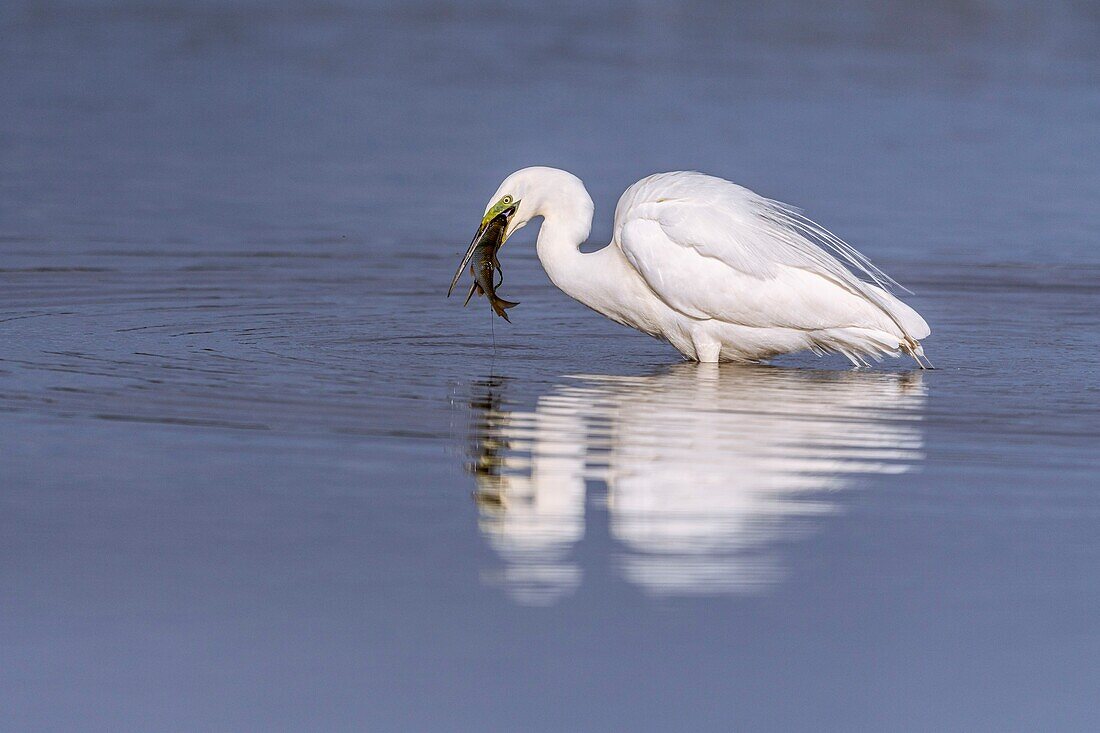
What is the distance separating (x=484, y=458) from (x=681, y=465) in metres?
0.72

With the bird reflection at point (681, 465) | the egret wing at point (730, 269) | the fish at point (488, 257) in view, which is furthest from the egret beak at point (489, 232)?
the bird reflection at point (681, 465)

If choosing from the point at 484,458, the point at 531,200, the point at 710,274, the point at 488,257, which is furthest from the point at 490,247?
the point at 484,458

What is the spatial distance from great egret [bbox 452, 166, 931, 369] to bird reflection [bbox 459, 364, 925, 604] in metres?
0.26

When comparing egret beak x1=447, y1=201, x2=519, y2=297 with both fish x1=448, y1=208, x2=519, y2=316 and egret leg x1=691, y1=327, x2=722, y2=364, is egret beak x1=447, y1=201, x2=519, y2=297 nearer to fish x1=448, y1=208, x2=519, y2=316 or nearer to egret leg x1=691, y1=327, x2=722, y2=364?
fish x1=448, y1=208, x2=519, y2=316

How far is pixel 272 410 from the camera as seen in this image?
787 cm

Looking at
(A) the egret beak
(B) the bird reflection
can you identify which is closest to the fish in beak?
(A) the egret beak

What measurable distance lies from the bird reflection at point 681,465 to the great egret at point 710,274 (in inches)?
10.2

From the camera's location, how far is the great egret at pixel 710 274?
948 cm

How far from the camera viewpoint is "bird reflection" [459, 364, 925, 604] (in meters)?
5.78

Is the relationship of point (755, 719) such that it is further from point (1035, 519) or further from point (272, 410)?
point (272, 410)

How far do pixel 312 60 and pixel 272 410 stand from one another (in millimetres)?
17595

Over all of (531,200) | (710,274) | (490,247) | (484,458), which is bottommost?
(484,458)

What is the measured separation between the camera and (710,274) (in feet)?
31.1

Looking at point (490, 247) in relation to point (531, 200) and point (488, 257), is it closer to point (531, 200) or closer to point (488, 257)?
point (488, 257)
